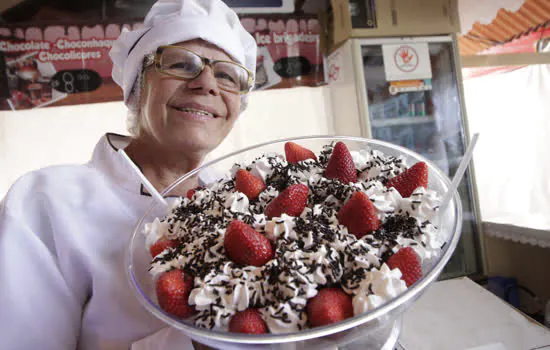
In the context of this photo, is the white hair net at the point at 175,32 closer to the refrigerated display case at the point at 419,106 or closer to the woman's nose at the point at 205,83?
the woman's nose at the point at 205,83

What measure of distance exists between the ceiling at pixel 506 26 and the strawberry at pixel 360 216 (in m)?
3.56

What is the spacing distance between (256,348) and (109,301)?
525 millimetres

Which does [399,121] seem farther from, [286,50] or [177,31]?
[177,31]

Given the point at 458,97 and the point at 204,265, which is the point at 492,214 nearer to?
the point at 458,97

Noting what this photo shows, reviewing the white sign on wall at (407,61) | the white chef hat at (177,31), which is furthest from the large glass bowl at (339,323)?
the white sign on wall at (407,61)

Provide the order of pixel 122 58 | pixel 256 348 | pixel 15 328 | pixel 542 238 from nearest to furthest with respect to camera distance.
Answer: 1. pixel 256 348
2. pixel 15 328
3. pixel 122 58
4. pixel 542 238

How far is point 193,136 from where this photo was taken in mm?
984

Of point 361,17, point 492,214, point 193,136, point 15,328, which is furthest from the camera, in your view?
point 492,214

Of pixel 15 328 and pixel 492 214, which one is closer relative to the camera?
pixel 15 328

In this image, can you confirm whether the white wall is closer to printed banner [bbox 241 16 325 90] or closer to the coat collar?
printed banner [bbox 241 16 325 90]

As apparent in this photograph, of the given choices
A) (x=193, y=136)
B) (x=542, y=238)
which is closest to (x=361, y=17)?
(x=542, y=238)

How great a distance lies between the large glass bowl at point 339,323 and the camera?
1.37 ft

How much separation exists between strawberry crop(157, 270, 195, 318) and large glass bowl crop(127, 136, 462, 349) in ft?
0.04

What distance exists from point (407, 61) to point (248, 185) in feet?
7.76
